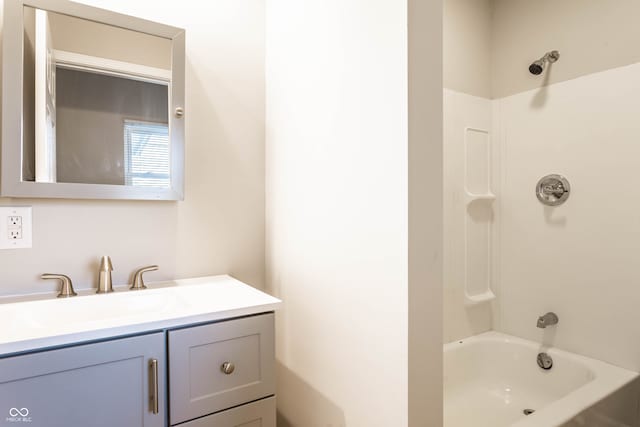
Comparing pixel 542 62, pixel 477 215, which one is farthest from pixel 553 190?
pixel 542 62

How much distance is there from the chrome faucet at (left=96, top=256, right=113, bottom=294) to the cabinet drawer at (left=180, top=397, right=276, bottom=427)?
545 millimetres

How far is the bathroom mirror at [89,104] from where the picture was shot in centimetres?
112

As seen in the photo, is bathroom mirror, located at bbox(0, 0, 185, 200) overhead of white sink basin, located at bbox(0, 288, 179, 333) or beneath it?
overhead

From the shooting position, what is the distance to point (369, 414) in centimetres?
104

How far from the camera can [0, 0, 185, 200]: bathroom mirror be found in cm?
112

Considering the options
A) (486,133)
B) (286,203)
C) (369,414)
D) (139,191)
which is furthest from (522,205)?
(139,191)

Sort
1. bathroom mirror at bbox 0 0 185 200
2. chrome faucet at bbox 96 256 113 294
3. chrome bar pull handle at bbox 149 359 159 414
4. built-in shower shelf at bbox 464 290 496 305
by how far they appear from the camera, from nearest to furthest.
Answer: chrome bar pull handle at bbox 149 359 159 414 → bathroom mirror at bbox 0 0 185 200 → chrome faucet at bbox 96 256 113 294 → built-in shower shelf at bbox 464 290 496 305

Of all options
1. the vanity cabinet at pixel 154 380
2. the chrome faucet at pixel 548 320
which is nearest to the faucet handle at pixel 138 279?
the vanity cabinet at pixel 154 380

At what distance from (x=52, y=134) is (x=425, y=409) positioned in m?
1.40

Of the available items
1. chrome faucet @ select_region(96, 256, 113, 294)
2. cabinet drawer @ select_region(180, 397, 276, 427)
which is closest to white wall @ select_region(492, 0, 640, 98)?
cabinet drawer @ select_region(180, 397, 276, 427)
